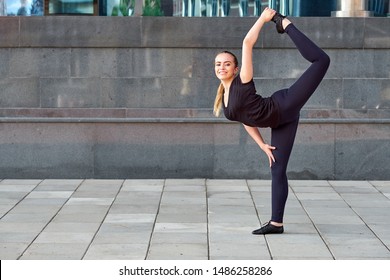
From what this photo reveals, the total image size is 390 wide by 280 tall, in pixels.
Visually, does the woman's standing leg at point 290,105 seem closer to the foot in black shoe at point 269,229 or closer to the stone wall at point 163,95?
the foot in black shoe at point 269,229

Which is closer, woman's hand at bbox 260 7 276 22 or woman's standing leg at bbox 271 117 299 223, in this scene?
woman's hand at bbox 260 7 276 22

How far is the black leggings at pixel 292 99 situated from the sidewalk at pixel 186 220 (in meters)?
0.58

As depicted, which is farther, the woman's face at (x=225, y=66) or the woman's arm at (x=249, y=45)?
the woman's face at (x=225, y=66)

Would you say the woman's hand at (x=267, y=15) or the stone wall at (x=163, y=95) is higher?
the woman's hand at (x=267, y=15)

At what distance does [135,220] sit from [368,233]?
7.75ft

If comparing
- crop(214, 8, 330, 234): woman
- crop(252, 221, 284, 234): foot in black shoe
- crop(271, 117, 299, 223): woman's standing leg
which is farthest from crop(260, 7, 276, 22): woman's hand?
crop(252, 221, 284, 234): foot in black shoe

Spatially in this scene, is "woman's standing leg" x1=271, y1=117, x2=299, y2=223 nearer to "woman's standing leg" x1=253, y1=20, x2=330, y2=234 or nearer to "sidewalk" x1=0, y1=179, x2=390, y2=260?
"woman's standing leg" x1=253, y1=20, x2=330, y2=234

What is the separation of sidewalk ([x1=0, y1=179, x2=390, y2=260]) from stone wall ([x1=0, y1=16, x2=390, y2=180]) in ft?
1.10

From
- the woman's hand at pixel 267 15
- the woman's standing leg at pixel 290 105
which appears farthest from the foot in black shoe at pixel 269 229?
the woman's hand at pixel 267 15

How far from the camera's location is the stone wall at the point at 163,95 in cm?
1359

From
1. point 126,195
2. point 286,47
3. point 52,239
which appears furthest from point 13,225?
point 286,47

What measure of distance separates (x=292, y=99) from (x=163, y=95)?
184 inches

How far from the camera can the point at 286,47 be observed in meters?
13.6

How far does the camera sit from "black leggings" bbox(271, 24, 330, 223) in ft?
29.9
